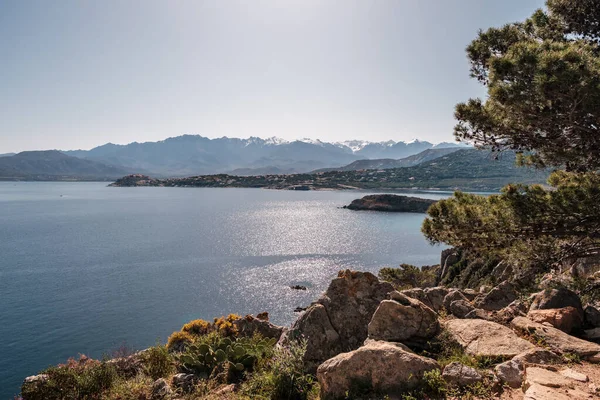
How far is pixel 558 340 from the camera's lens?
9.80 m

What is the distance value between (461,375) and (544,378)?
1692 mm

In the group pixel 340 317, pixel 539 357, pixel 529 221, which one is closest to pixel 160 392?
pixel 340 317

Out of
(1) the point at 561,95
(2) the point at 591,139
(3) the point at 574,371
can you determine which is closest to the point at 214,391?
(3) the point at 574,371

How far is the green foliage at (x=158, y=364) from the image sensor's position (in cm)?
1483

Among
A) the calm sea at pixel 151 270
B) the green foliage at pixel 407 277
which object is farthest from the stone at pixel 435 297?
the green foliage at pixel 407 277

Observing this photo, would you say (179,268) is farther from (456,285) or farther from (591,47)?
(591,47)

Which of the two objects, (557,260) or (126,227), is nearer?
(557,260)

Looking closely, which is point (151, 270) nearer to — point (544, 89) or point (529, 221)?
point (529, 221)

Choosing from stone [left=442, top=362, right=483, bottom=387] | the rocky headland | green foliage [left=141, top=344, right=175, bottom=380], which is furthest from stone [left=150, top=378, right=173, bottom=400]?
stone [left=442, top=362, right=483, bottom=387]

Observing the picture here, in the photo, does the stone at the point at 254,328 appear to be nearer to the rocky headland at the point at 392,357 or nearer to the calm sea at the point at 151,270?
the rocky headland at the point at 392,357

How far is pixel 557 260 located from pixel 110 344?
4155 centimetres

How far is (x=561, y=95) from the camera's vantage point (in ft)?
31.1

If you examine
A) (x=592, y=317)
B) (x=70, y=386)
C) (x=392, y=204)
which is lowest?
(x=392, y=204)

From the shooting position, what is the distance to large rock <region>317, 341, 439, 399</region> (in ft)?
26.8
